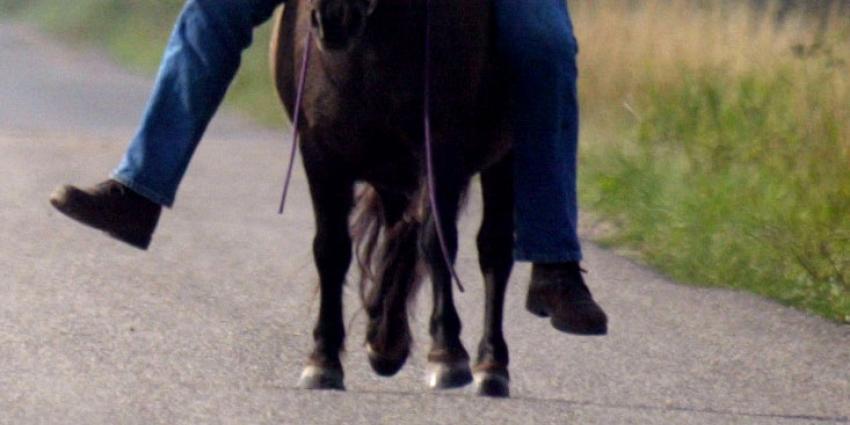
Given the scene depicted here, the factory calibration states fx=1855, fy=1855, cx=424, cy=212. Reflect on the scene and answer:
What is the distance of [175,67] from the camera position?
5500 millimetres

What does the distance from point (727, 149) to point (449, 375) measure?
16.4 ft

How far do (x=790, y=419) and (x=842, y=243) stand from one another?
279 centimetres

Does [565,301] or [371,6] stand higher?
[371,6]

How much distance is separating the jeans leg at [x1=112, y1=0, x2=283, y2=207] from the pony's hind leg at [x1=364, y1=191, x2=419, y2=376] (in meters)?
0.66

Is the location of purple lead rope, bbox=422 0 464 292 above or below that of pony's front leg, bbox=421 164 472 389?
above

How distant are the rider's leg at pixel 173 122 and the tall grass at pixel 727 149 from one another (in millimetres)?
2969

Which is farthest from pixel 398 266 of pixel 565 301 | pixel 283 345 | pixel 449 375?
pixel 283 345

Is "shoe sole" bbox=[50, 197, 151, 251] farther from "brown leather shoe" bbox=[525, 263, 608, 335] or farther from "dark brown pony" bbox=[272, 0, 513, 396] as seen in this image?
"brown leather shoe" bbox=[525, 263, 608, 335]

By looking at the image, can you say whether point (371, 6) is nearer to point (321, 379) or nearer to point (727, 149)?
point (321, 379)

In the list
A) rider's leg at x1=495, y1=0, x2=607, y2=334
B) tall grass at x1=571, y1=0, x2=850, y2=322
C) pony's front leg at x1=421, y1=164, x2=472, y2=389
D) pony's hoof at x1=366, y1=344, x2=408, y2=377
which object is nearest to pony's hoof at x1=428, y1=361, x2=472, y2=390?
pony's front leg at x1=421, y1=164, x2=472, y2=389

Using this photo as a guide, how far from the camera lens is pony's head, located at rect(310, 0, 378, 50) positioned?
4.56 metres

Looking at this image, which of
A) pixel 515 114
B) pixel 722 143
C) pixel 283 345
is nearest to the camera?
pixel 515 114

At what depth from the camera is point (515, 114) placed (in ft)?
17.6

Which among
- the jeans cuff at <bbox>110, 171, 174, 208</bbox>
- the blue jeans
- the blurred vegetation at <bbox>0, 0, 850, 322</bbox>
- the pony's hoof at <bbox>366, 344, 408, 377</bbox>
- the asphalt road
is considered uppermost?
the blue jeans
